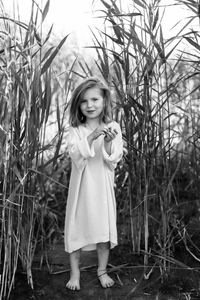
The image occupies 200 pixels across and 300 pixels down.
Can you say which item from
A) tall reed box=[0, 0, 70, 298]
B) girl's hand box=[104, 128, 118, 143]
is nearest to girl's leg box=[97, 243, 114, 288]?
tall reed box=[0, 0, 70, 298]

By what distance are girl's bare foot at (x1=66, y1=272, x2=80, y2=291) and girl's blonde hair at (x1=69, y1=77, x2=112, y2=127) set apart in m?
0.71

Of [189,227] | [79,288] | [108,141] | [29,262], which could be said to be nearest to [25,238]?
[29,262]

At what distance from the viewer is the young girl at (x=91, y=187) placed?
2404 millimetres

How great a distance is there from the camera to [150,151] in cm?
255

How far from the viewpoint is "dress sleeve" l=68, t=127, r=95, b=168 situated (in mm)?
2309

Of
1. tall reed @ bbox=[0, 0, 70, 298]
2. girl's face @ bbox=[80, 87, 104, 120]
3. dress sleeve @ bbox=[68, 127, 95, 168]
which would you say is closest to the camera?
tall reed @ bbox=[0, 0, 70, 298]

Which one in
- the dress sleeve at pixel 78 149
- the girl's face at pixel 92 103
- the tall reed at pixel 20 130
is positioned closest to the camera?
the tall reed at pixel 20 130

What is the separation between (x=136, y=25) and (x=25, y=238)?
112cm

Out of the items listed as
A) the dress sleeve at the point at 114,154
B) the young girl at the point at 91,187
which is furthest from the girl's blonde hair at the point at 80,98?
the dress sleeve at the point at 114,154

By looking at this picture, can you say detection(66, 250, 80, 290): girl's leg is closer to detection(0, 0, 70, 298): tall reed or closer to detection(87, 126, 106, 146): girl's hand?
detection(0, 0, 70, 298): tall reed

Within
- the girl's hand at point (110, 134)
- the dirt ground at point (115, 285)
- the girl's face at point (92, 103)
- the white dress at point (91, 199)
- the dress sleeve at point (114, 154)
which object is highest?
the girl's face at point (92, 103)

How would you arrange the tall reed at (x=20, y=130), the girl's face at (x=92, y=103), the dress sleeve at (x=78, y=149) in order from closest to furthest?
1. the tall reed at (x=20, y=130)
2. the dress sleeve at (x=78, y=149)
3. the girl's face at (x=92, y=103)

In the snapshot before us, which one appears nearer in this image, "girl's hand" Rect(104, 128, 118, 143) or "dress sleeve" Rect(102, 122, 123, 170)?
"girl's hand" Rect(104, 128, 118, 143)

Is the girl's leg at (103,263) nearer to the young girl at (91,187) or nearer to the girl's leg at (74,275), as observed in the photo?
the young girl at (91,187)
